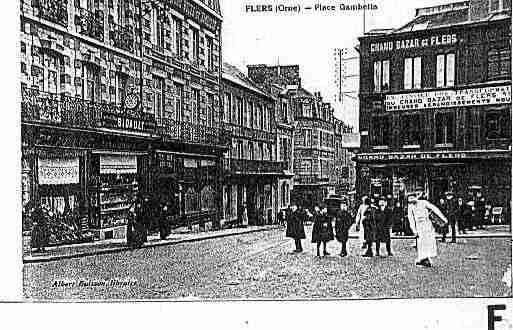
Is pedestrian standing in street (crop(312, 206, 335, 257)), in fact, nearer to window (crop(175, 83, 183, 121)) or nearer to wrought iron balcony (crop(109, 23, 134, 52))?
window (crop(175, 83, 183, 121))

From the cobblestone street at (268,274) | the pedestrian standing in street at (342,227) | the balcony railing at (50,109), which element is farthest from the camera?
the pedestrian standing in street at (342,227)

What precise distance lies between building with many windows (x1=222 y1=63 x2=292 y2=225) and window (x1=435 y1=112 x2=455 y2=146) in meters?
0.97

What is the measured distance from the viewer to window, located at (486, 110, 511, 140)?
3918mm

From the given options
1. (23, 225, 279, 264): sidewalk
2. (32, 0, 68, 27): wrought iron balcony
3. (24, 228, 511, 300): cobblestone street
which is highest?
(32, 0, 68, 27): wrought iron balcony

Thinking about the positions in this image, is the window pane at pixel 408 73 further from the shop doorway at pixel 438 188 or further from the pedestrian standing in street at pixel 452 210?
the pedestrian standing in street at pixel 452 210

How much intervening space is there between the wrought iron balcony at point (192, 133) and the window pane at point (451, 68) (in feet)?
4.68

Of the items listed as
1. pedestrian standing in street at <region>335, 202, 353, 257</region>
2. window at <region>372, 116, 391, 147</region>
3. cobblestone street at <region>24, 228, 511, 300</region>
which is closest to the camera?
cobblestone street at <region>24, 228, 511, 300</region>

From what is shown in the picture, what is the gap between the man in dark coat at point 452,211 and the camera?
13.0ft

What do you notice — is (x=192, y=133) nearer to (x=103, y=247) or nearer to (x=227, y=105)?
(x=227, y=105)

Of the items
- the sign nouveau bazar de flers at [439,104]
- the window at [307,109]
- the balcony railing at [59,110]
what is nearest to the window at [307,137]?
the window at [307,109]

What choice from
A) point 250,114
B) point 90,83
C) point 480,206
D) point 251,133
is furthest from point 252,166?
point 480,206

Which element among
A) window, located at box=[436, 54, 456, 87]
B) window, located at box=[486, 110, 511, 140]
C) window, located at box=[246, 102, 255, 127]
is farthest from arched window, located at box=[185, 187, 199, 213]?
window, located at box=[486, 110, 511, 140]

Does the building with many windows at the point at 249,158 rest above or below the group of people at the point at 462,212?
above

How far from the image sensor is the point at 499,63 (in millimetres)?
3896
